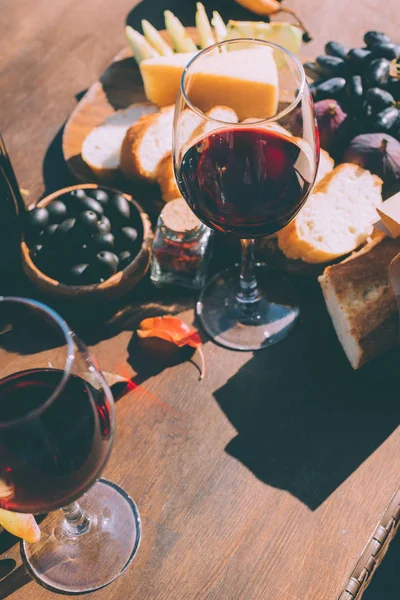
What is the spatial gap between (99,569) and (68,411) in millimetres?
272

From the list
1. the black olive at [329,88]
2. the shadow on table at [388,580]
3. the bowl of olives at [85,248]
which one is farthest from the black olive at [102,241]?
the shadow on table at [388,580]

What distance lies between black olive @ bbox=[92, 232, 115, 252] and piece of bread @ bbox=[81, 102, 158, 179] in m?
0.19

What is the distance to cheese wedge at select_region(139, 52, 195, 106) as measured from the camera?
0.97 metres

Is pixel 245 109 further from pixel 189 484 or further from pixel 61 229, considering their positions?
pixel 189 484

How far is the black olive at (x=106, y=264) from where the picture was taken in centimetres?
76

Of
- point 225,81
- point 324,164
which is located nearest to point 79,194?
point 225,81

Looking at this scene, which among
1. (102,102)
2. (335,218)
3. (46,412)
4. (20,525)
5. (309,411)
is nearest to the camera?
(46,412)

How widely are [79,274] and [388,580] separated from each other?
0.73 meters

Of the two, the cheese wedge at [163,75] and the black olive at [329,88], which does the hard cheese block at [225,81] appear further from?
the black olive at [329,88]

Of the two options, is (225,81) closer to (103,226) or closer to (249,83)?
(249,83)

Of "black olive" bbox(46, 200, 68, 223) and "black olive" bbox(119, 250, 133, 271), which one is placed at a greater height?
"black olive" bbox(46, 200, 68, 223)

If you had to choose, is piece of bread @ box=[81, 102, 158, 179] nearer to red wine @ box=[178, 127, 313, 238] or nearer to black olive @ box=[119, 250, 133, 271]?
black olive @ box=[119, 250, 133, 271]

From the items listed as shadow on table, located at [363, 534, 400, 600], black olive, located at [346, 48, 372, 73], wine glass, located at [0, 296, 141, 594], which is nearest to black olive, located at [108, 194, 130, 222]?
wine glass, located at [0, 296, 141, 594]

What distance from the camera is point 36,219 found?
0.79 meters
